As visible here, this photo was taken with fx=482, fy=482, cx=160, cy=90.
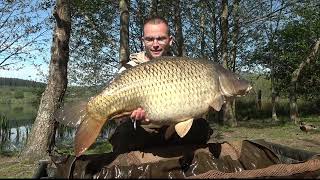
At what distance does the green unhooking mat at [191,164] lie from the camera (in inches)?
134

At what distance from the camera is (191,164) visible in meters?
3.66

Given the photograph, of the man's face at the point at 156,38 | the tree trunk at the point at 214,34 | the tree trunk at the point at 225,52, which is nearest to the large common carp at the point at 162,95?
the man's face at the point at 156,38

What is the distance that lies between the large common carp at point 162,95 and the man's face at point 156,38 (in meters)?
0.46

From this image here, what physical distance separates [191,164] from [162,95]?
1.05m

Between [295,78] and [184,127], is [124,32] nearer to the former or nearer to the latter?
[295,78]

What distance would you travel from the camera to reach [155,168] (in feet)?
11.5

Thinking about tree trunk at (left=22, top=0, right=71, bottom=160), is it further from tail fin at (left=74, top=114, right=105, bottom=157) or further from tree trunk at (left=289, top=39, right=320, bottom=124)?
tree trunk at (left=289, top=39, right=320, bottom=124)

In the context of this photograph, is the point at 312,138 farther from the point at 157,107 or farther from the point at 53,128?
the point at 157,107

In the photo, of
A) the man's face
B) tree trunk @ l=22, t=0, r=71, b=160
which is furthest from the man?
tree trunk @ l=22, t=0, r=71, b=160

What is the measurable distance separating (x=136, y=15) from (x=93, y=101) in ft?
54.3

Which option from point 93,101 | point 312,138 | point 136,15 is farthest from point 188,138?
point 136,15

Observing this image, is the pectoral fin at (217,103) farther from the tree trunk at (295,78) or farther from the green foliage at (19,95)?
the green foliage at (19,95)

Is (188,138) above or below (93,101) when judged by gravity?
below

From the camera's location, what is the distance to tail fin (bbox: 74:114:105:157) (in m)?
2.86
